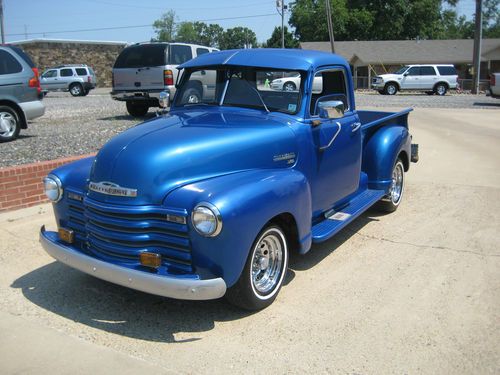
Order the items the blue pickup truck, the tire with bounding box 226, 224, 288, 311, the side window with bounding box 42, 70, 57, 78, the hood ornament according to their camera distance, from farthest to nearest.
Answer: the side window with bounding box 42, 70, 57, 78 < the tire with bounding box 226, 224, 288, 311 < the hood ornament < the blue pickup truck

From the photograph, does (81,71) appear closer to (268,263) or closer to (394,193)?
(394,193)

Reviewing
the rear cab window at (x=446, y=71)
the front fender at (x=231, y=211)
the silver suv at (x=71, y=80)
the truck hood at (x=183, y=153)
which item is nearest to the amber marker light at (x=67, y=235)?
the truck hood at (x=183, y=153)

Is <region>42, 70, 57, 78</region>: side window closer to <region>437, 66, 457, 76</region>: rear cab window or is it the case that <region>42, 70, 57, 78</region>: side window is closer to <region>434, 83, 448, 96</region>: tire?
<region>434, 83, 448, 96</region>: tire

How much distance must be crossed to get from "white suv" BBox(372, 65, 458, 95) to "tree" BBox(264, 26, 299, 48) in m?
35.1

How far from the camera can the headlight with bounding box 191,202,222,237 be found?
328 cm

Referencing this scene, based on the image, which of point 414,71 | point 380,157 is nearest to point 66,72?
point 414,71

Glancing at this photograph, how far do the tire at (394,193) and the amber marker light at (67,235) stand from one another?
12.9ft

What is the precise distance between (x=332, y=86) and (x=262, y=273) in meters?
2.44

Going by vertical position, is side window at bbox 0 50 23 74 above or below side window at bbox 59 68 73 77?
below

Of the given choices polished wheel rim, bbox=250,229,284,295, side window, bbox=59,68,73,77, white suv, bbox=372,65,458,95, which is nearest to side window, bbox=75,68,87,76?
side window, bbox=59,68,73,77

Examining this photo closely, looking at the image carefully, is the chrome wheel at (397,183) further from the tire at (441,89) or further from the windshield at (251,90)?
Result: the tire at (441,89)

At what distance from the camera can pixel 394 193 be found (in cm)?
668

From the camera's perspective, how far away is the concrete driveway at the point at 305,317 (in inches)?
129

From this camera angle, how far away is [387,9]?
2459 inches
